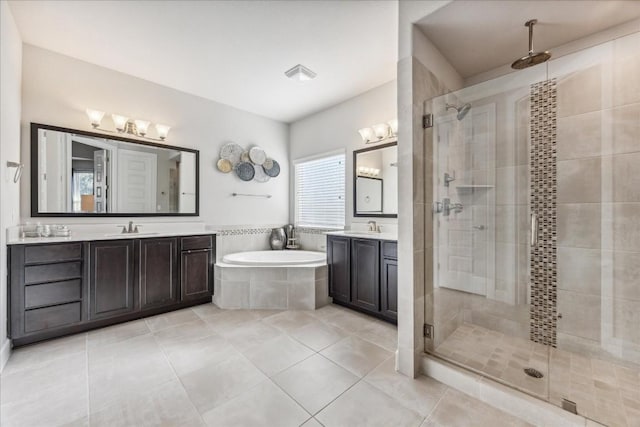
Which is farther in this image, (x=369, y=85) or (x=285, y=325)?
(x=369, y=85)

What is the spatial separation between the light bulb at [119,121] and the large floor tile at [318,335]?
9.48ft

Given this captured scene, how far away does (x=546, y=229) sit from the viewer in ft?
6.89

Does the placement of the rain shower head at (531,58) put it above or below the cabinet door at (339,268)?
above

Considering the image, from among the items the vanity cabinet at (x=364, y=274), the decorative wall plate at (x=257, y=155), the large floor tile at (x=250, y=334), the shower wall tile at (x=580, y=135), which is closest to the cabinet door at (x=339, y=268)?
the vanity cabinet at (x=364, y=274)

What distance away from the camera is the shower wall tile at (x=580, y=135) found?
1875 mm

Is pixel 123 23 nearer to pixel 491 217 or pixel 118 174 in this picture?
pixel 118 174

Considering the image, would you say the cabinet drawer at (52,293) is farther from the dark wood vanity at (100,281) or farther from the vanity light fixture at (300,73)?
the vanity light fixture at (300,73)

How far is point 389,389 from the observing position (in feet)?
5.46

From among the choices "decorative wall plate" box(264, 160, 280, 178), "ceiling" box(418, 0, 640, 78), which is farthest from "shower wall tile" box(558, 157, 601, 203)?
"decorative wall plate" box(264, 160, 280, 178)

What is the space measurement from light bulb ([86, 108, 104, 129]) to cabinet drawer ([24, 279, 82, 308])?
1.61m

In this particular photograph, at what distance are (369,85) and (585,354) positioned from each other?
10.5 ft

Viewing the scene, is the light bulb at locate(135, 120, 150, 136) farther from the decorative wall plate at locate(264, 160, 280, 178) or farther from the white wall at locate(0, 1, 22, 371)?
the decorative wall plate at locate(264, 160, 280, 178)

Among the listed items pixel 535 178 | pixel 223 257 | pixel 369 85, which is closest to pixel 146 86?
pixel 223 257

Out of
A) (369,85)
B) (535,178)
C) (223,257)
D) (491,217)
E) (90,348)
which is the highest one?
(369,85)
